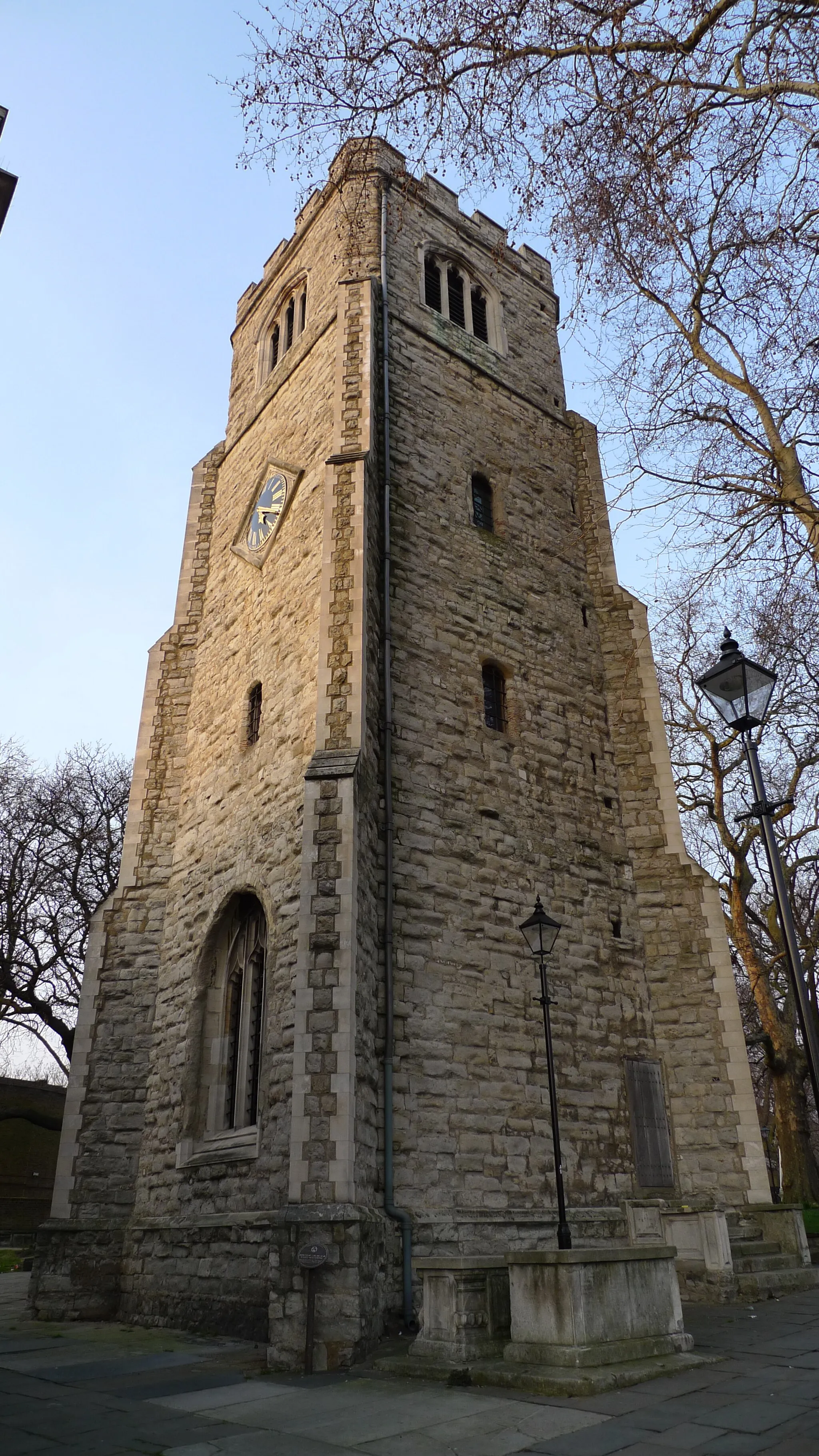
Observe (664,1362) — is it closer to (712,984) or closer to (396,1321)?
(396,1321)

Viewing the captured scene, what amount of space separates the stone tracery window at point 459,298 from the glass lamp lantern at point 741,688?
38.9ft

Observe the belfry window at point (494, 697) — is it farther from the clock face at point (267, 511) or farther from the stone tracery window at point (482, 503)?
the clock face at point (267, 511)

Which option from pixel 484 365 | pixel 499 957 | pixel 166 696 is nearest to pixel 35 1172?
pixel 166 696

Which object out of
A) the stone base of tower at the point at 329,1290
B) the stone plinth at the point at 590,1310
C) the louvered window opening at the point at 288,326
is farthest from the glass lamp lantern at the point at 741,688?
the louvered window opening at the point at 288,326

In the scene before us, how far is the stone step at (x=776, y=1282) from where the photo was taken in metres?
9.91

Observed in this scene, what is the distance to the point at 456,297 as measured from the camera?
1700 centimetres

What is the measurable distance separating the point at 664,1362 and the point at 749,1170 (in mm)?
5687

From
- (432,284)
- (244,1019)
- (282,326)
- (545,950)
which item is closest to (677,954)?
(545,950)

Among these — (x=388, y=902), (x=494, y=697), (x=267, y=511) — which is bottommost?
(x=388, y=902)

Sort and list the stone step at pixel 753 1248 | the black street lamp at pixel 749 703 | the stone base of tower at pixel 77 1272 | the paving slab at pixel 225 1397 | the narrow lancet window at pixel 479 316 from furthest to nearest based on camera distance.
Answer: the narrow lancet window at pixel 479 316, the stone base of tower at pixel 77 1272, the stone step at pixel 753 1248, the paving slab at pixel 225 1397, the black street lamp at pixel 749 703

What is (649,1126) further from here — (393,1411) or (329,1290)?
(393,1411)

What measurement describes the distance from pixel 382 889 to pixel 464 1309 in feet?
14.4

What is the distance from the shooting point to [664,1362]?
20.3 feet

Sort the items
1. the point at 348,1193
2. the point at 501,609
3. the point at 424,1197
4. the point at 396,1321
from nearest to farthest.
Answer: the point at 348,1193, the point at 396,1321, the point at 424,1197, the point at 501,609
